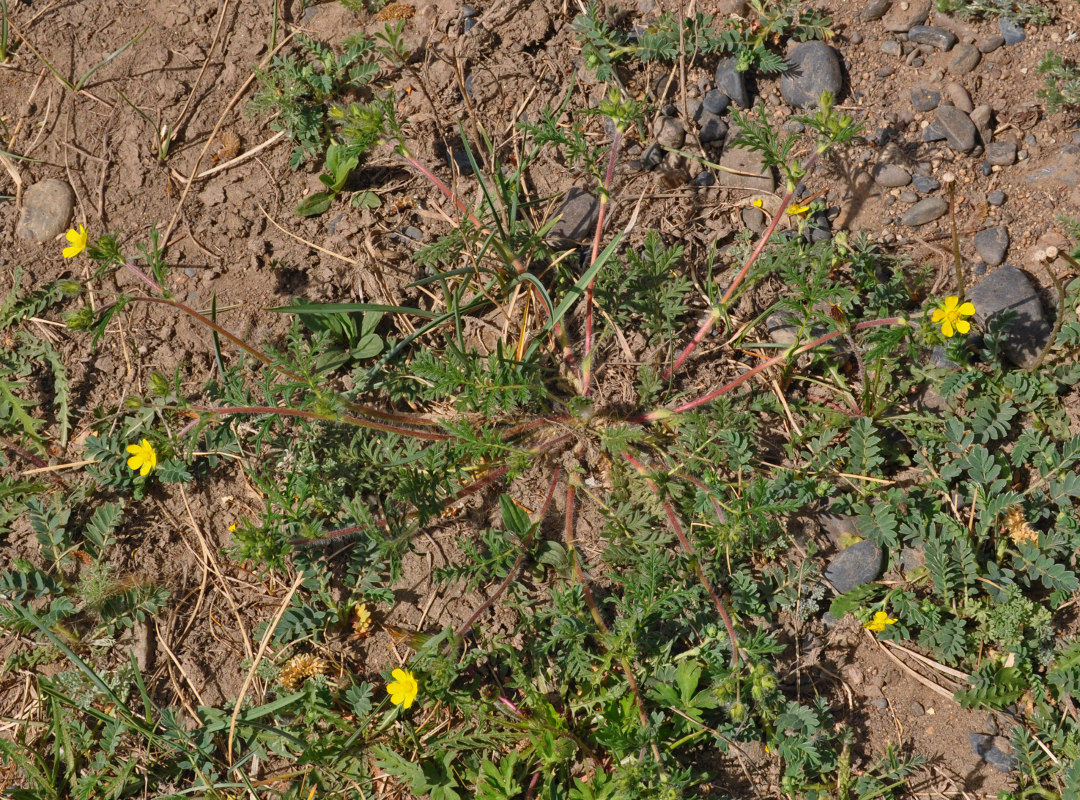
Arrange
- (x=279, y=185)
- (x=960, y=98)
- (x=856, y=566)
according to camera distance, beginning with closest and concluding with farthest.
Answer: (x=856, y=566)
(x=960, y=98)
(x=279, y=185)

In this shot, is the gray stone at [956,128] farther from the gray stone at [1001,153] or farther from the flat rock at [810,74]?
the flat rock at [810,74]

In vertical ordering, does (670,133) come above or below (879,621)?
above

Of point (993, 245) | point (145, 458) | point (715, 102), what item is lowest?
point (145, 458)

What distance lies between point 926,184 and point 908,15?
2.95ft

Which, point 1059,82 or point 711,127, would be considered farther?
point 711,127

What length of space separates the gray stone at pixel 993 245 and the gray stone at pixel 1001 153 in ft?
1.08

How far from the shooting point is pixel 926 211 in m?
3.88

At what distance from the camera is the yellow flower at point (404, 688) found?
3.04m

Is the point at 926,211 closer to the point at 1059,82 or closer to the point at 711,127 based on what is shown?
the point at 1059,82

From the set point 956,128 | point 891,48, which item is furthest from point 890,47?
point 956,128

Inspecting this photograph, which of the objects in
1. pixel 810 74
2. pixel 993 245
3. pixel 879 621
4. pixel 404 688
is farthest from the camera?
pixel 810 74

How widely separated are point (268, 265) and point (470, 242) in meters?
1.06

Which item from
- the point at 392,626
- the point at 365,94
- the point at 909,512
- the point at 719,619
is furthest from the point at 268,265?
the point at 909,512

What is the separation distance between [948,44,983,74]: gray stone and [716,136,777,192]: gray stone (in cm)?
102
